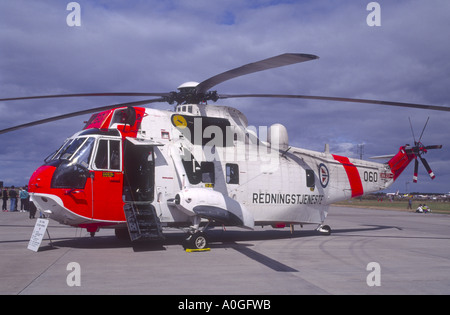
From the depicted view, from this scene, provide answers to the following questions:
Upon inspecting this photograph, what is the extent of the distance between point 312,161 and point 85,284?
32.0ft

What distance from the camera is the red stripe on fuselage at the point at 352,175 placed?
1498 centimetres

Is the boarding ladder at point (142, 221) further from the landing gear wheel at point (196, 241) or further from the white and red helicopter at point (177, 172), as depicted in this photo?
the landing gear wheel at point (196, 241)

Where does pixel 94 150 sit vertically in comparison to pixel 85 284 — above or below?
above

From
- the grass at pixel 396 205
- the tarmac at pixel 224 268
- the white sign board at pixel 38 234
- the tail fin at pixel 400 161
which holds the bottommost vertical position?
the grass at pixel 396 205

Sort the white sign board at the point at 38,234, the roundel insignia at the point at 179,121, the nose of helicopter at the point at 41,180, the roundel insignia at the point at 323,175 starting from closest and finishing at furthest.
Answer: the nose of helicopter at the point at 41,180 < the white sign board at the point at 38,234 < the roundel insignia at the point at 179,121 < the roundel insignia at the point at 323,175

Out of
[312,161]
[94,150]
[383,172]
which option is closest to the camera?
[94,150]

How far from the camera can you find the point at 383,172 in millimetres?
16109

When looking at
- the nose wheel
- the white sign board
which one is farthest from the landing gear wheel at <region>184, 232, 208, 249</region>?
the nose wheel

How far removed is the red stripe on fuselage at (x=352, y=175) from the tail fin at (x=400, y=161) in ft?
7.50

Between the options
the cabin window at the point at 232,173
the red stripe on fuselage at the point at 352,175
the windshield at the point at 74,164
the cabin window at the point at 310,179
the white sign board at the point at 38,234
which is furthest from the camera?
the red stripe on fuselage at the point at 352,175

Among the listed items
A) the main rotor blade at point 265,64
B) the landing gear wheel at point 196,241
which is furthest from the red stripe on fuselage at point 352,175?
the main rotor blade at point 265,64

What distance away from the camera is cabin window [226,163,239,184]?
39.4ft
